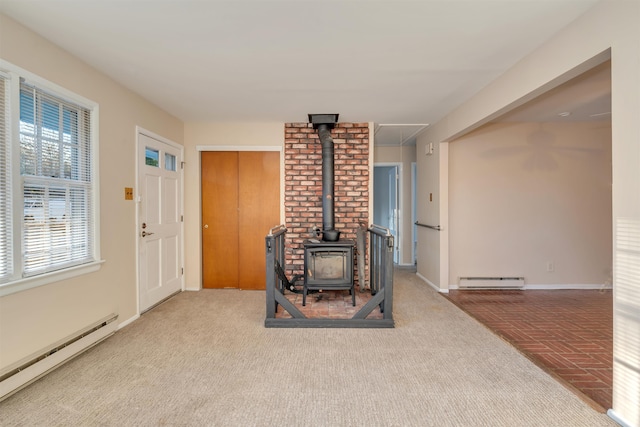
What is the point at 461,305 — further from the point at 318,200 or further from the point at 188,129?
the point at 188,129

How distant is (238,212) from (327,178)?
1430mm

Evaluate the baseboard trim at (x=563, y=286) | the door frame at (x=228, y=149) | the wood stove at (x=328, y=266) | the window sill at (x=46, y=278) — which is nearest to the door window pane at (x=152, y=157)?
the door frame at (x=228, y=149)

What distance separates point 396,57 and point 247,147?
101 inches

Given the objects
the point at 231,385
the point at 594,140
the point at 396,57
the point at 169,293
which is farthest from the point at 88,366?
the point at 594,140

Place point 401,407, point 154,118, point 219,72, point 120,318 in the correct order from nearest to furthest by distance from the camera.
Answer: point 401,407, point 219,72, point 120,318, point 154,118

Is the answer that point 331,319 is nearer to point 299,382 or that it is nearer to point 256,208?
point 299,382

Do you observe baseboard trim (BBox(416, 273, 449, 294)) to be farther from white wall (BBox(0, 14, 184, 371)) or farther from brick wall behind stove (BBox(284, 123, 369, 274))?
white wall (BBox(0, 14, 184, 371))

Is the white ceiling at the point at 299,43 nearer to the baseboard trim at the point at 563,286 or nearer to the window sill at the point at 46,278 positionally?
the window sill at the point at 46,278

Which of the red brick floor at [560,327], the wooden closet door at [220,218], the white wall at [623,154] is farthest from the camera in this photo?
the wooden closet door at [220,218]

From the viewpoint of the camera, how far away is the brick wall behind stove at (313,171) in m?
4.40

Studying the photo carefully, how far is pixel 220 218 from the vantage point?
4.49 meters

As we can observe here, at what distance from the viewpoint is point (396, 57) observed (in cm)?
249

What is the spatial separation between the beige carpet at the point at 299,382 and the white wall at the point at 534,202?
73.9 inches

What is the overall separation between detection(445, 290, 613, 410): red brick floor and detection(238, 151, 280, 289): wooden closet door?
2693 mm
